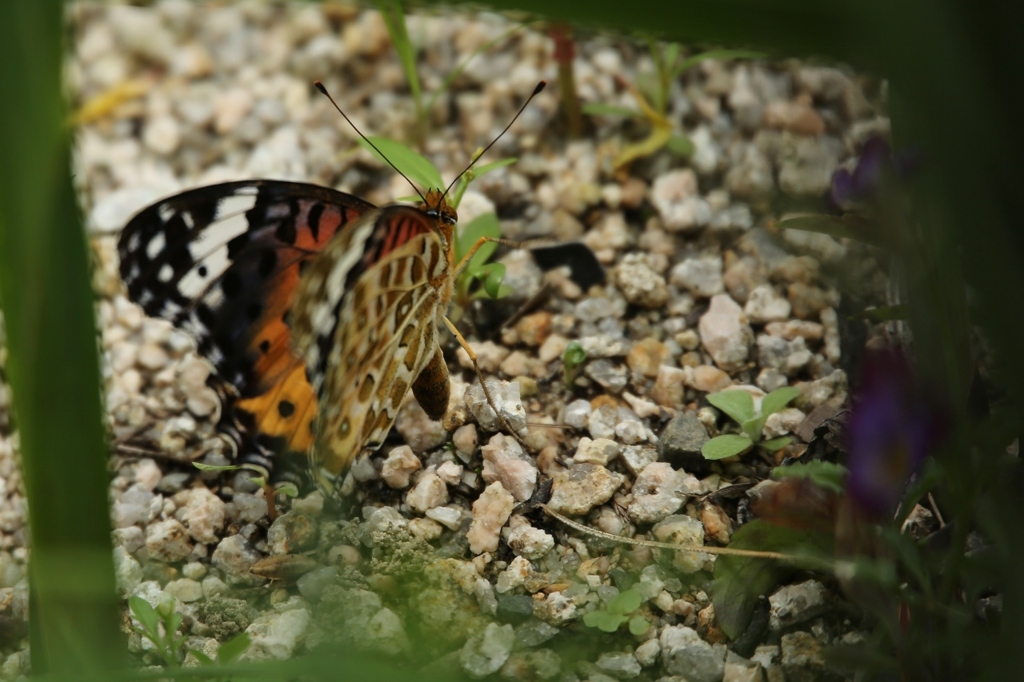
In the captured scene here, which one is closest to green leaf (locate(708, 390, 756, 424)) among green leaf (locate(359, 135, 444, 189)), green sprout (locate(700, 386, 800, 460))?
green sprout (locate(700, 386, 800, 460))

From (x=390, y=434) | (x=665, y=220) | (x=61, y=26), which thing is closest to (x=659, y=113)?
(x=665, y=220)

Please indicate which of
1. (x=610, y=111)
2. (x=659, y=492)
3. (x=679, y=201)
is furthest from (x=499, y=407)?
(x=610, y=111)

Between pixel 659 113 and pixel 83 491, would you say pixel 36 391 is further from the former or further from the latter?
pixel 659 113

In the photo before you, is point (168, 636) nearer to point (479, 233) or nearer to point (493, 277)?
point (493, 277)

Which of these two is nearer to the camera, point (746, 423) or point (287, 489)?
point (746, 423)

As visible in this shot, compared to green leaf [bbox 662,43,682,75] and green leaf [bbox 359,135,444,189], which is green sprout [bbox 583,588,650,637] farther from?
green leaf [bbox 662,43,682,75]

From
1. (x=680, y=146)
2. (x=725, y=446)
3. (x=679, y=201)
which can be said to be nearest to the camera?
(x=725, y=446)

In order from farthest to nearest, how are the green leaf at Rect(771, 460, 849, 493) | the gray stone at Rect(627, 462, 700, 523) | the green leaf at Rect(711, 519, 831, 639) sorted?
the gray stone at Rect(627, 462, 700, 523), the green leaf at Rect(711, 519, 831, 639), the green leaf at Rect(771, 460, 849, 493)
